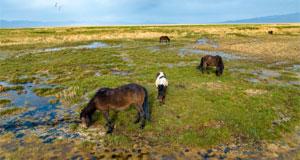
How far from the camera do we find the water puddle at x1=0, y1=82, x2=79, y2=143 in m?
7.13

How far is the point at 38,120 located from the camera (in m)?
8.17

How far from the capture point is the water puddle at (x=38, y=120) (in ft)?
23.4

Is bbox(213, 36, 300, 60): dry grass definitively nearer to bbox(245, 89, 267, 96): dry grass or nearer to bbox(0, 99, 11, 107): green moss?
bbox(245, 89, 267, 96): dry grass

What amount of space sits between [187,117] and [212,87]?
4766 millimetres

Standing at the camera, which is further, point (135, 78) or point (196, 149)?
point (135, 78)

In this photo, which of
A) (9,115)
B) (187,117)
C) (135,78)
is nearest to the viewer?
(187,117)

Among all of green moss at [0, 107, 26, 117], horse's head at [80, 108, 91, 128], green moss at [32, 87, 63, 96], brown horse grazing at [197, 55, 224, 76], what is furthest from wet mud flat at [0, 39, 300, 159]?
brown horse grazing at [197, 55, 224, 76]

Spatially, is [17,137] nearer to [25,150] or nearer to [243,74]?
[25,150]

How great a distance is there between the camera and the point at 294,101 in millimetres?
9539

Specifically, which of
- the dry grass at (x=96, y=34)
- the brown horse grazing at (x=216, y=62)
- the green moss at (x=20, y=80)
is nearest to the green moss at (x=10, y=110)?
the green moss at (x=20, y=80)

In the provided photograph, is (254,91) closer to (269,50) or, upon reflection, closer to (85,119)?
(85,119)

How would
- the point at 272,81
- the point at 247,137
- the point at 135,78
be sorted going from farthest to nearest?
the point at 135,78 → the point at 272,81 → the point at 247,137

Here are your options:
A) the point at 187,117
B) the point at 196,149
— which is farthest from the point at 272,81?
the point at 196,149

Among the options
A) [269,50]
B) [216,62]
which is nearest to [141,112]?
[216,62]
